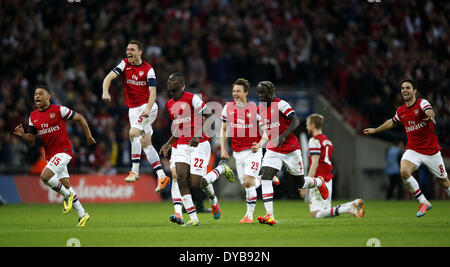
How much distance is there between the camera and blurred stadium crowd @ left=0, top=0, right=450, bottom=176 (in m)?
23.6

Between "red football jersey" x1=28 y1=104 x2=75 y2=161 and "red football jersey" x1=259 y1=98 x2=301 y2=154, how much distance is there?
351 centimetres

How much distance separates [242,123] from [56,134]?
3.44 meters

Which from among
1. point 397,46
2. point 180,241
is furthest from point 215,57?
point 180,241

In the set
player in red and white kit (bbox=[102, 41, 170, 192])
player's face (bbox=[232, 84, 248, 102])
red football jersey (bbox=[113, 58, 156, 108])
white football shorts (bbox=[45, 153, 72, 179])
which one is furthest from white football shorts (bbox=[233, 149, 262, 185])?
white football shorts (bbox=[45, 153, 72, 179])

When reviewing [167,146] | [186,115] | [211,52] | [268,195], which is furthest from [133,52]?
[211,52]

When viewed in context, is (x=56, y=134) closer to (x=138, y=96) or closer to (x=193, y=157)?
(x=138, y=96)

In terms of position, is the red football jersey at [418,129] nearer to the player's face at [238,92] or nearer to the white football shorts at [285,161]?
the white football shorts at [285,161]

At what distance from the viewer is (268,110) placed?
41.3 ft

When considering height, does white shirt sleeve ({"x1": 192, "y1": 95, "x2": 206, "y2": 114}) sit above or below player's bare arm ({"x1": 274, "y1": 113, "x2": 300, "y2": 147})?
above

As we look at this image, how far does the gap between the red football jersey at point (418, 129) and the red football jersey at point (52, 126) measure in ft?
20.6

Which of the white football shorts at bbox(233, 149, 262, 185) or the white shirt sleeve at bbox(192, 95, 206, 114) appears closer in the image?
the white shirt sleeve at bbox(192, 95, 206, 114)

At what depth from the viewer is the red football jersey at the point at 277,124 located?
12.5 metres

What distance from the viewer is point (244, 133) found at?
540 inches

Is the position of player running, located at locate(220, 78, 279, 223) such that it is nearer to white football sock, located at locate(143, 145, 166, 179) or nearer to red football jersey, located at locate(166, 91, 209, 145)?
red football jersey, located at locate(166, 91, 209, 145)
